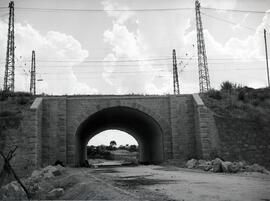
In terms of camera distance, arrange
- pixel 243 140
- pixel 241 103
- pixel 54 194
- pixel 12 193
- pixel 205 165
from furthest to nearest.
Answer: pixel 241 103 → pixel 243 140 → pixel 205 165 → pixel 54 194 → pixel 12 193

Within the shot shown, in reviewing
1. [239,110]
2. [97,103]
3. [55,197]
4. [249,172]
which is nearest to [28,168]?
[97,103]

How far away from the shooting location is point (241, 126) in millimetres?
20422

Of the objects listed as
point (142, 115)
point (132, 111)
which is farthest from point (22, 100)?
point (142, 115)

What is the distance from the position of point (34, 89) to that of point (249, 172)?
2887cm

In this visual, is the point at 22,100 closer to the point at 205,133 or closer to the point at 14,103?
the point at 14,103

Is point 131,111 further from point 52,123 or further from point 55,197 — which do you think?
point 55,197

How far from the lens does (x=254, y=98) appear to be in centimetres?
2359

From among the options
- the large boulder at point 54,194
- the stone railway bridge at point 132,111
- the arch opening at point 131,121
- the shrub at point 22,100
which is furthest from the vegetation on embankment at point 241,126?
the large boulder at point 54,194

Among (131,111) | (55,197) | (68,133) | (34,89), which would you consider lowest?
(55,197)

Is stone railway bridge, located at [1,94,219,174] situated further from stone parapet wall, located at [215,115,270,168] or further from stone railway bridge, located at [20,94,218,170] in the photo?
stone parapet wall, located at [215,115,270,168]

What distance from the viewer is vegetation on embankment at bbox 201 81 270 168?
1977cm

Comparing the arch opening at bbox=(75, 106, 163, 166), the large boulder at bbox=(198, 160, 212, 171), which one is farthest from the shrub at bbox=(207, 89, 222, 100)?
the large boulder at bbox=(198, 160, 212, 171)

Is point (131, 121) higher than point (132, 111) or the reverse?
the reverse

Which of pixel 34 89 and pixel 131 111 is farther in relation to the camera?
pixel 34 89
